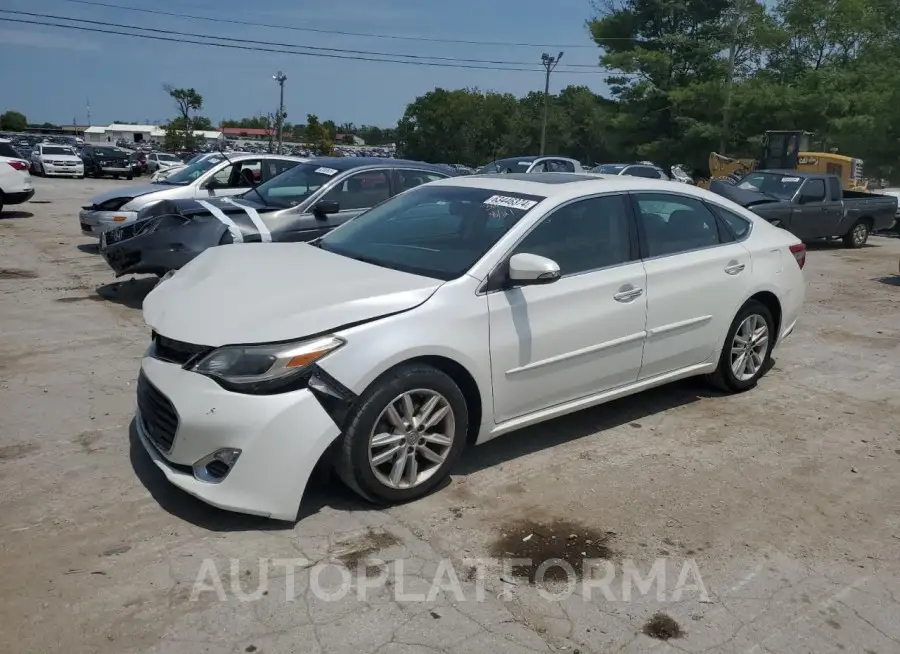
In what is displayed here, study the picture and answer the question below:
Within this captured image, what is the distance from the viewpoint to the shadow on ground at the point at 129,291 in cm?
839

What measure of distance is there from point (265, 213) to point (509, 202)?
426 centimetres

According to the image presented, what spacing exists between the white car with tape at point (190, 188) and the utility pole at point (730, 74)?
33.9m

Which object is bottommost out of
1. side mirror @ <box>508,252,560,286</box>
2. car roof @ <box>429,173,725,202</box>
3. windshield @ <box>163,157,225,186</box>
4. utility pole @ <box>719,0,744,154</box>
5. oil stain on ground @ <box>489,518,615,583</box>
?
oil stain on ground @ <box>489,518,615,583</box>

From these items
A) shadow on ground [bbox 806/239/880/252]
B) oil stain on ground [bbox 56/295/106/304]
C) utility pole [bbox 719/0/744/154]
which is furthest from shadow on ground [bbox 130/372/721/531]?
utility pole [bbox 719/0/744/154]

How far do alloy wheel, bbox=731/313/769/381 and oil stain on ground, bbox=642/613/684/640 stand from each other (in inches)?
117

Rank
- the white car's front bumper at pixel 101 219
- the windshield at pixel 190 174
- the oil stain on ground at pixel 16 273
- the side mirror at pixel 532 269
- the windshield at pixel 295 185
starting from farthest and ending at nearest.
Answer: the windshield at pixel 190 174
the white car's front bumper at pixel 101 219
the oil stain on ground at pixel 16 273
the windshield at pixel 295 185
the side mirror at pixel 532 269

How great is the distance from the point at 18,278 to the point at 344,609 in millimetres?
8201

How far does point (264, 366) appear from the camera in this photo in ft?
11.8

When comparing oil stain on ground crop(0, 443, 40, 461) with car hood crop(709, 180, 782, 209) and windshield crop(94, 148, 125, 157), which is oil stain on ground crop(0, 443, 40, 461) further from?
windshield crop(94, 148, 125, 157)

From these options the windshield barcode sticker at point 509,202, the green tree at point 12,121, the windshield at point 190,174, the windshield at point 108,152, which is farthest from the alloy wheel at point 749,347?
the green tree at point 12,121

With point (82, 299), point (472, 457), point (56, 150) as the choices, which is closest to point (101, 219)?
point (82, 299)

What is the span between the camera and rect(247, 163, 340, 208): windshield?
873 cm

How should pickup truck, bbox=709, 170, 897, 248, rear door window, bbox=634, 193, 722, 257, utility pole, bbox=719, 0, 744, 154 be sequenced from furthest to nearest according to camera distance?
utility pole, bbox=719, 0, 744, 154 → pickup truck, bbox=709, 170, 897, 248 → rear door window, bbox=634, 193, 722, 257

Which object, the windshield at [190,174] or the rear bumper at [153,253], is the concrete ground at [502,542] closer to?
the rear bumper at [153,253]
